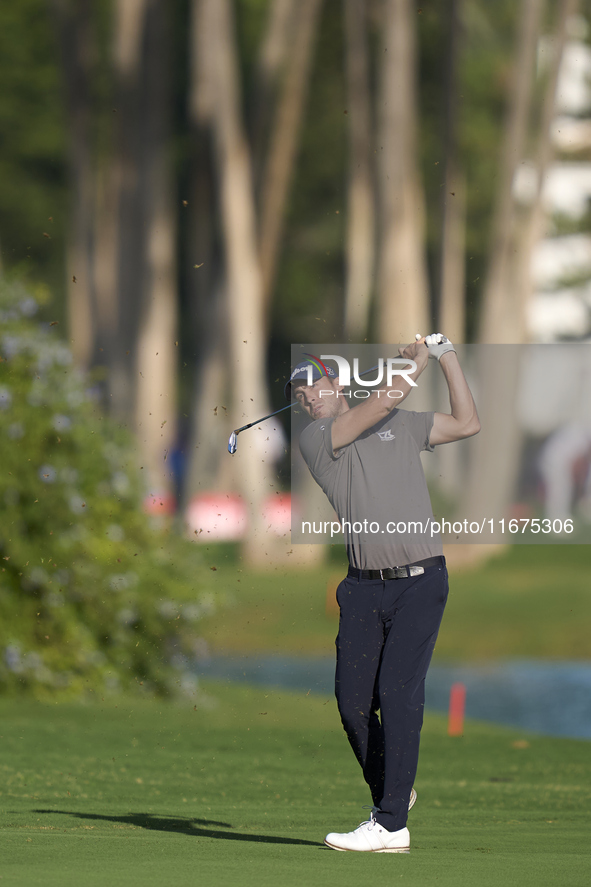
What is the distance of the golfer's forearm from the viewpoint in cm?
690

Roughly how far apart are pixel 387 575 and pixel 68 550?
6057 mm

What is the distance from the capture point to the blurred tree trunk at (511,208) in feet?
78.4

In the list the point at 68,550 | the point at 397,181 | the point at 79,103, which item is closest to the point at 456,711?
the point at 68,550

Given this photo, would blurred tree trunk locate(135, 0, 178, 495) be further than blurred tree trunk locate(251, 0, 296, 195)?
No

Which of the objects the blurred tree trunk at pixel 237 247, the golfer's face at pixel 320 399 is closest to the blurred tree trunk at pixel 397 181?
the blurred tree trunk at pixel 237 247

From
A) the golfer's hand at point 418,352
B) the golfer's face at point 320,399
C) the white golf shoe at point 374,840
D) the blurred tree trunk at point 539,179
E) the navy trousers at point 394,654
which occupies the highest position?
the blurred tree trunk at point 539,179

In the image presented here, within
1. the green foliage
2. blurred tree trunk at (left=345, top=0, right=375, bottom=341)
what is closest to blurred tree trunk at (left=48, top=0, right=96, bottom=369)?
blurred tree trunk at (left=345, top=0, right=375, bottom=341)

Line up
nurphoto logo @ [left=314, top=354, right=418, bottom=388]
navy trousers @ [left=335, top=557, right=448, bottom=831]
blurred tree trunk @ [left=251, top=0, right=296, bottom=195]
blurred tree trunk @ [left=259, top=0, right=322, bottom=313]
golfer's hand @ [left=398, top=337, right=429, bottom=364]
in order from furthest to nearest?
blurred tree trunk @ [left=259, top=0, right=322, bottom=313] → blurred tree trunk @ [left=251, top=0, right=296, bottom=195] → nurphoto logo @ [left=314, top=354, right=418, bottom=388] → golfer's hand @ [left=398, top=337, right=429, bottom=364] → navy trousers @ [left=335, top=557, right=448, bottom=831]

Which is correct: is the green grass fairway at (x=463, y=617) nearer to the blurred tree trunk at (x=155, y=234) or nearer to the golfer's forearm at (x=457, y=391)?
the blurred tree trunk at (x=155, y=234)

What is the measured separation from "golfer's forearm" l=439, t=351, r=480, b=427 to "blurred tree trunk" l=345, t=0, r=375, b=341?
24.8 metres

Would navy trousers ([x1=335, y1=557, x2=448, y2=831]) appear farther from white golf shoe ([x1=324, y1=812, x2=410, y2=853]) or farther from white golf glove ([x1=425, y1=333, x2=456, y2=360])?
white golf glove ([x1=425, y1=333, x2=456, y2=360])

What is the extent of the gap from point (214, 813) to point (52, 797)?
0.92 metres

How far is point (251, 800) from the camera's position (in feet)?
29.2

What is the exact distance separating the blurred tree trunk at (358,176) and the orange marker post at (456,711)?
19.7m
